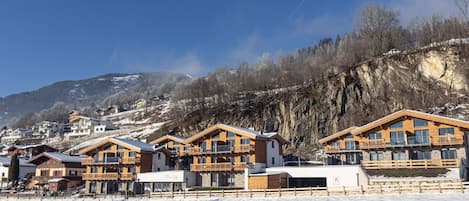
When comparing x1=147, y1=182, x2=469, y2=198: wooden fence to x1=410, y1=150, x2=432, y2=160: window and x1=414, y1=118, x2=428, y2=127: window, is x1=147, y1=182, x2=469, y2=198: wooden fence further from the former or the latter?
x1=414, y1=118, x2=428, y2=127: window

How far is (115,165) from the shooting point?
1775 inches

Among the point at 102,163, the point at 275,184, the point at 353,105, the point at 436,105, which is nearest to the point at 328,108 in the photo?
the point at 353,105

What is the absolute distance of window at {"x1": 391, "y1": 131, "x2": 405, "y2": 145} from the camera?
38.3 metres

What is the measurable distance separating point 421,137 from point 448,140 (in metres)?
2.67

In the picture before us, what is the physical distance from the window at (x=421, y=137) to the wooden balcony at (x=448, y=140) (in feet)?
3.08

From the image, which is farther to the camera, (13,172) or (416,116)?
(13,172)

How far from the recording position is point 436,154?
3625 centimetres

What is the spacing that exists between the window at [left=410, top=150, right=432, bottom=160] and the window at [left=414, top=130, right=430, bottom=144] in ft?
3.56

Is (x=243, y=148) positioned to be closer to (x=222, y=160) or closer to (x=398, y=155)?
(x=222, y=160)

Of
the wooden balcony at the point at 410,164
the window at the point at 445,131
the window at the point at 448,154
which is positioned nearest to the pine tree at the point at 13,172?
the wooden balcony at the point at 410,164

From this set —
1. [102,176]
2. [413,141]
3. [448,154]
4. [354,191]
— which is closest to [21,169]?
[102,176]

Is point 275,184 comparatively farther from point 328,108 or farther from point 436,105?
point 436,105

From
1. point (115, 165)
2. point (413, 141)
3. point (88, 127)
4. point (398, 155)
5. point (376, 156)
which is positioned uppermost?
point (88, 127)

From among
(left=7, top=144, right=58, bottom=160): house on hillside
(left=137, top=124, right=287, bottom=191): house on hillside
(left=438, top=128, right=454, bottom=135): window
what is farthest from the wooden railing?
(left=438, top=128, right=454, bottom=135): window
